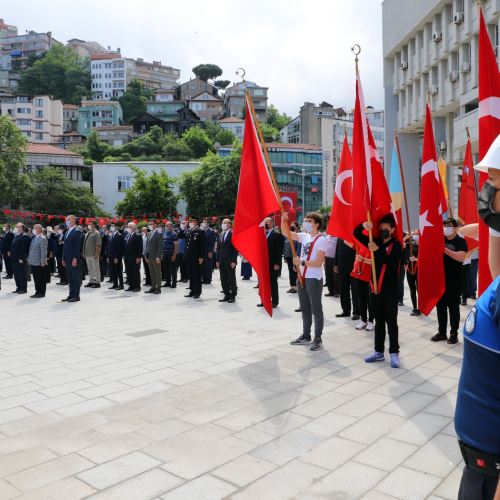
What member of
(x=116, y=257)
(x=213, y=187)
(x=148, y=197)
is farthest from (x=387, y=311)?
(x=148, y=197)

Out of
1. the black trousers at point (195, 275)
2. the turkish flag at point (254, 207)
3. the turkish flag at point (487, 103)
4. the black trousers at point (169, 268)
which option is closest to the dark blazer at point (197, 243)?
the black trousers at point (195, 275)

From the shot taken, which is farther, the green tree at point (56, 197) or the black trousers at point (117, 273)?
the green tree at point (56, 197)

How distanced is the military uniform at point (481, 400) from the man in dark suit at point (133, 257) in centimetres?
→ 1453

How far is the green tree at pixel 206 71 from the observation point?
141375 millimetres

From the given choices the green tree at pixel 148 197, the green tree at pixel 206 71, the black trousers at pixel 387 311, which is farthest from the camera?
the green tree at pixel 206 71

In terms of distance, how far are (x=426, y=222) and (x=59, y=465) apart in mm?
6068

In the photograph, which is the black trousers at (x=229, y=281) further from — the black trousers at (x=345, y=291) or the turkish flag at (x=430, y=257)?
the turkish flag at (x=430, y=257)

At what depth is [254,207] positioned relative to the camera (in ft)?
24.9

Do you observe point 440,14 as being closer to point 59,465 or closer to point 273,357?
point 273,357

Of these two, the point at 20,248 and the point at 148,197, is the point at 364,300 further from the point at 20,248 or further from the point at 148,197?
the point at 148,197

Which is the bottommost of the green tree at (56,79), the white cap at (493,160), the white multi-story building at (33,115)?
the white cap at (493,160)

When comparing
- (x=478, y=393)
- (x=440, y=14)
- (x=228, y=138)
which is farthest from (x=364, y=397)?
(x=228, y=138)

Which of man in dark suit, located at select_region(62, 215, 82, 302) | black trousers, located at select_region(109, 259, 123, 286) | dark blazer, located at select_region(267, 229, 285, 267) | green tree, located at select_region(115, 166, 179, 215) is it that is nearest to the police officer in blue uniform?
dark blazer, located at select_region(267, 229, 285, 267)

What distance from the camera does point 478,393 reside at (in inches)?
76.1
